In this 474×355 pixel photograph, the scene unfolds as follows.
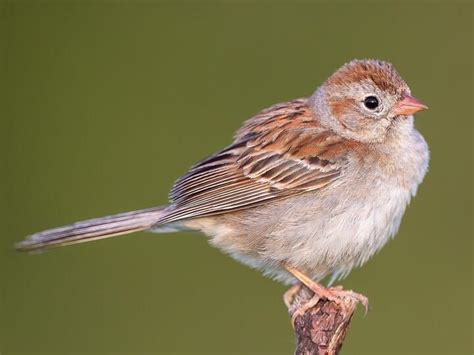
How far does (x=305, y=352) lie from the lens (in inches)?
233

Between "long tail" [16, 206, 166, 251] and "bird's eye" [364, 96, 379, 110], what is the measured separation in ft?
4.75

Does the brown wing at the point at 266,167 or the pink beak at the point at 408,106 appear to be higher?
the pink beak at the point at 408,106

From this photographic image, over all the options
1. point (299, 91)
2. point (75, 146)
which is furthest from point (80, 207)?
point (299, 91)

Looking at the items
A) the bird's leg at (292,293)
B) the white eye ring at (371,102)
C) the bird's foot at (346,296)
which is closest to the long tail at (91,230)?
the bird's leg at (292,293)

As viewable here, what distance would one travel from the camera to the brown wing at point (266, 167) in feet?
22.2

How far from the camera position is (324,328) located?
601 centimetres

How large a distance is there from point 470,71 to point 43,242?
4737 mm

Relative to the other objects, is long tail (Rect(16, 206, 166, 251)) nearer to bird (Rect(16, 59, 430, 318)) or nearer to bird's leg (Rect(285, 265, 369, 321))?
bird (Rect(16, 59, 430, 318))

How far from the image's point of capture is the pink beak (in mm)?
6664

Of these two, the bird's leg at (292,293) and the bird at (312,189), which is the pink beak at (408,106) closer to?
the bird at (312,189)

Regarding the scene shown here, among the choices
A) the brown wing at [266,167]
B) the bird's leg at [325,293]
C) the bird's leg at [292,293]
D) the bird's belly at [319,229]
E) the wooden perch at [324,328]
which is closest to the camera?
the wooden perch at [324,328]

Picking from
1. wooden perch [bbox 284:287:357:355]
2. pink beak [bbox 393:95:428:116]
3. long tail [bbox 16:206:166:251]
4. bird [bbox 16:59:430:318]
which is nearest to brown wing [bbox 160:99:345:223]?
bird [bbox 16:59:430:318]

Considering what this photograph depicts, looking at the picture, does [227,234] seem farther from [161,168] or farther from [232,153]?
[161,168]

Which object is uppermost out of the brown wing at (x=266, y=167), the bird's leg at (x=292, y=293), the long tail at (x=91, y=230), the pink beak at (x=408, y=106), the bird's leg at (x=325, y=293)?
the pink beak at (x=408, y=106)
